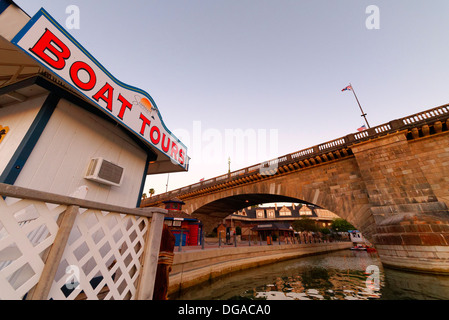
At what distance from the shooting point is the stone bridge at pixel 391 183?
8.55 m

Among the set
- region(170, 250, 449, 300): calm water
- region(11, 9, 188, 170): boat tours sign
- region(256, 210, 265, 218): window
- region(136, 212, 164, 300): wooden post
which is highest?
region(256, 210, 265, 218): window

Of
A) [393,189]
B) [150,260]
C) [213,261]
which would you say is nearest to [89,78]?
[150,260]

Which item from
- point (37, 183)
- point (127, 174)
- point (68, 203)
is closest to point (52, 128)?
point (37, 183)

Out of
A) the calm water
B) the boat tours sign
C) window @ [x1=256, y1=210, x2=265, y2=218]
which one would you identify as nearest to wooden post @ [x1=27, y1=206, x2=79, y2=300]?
the boat tours sign

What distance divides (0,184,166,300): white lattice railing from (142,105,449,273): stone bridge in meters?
12.1

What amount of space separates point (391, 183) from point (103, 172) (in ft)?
48.7

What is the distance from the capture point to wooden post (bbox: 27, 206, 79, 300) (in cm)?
153

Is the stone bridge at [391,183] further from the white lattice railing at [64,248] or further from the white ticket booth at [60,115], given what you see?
the white ticket booth at [60,115]

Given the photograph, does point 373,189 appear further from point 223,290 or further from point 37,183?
point 37,183

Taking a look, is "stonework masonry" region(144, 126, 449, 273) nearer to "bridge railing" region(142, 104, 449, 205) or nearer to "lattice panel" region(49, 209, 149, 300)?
"bridge railing" region(142, 104, 449, 205)

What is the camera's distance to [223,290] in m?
7.50

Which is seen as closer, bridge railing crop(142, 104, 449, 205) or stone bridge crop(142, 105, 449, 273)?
stone bridge crop(142, 105, 449, 273)

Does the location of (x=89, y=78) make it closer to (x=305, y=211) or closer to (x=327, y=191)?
(x=327, y=191)

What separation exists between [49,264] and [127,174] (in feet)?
15.4
